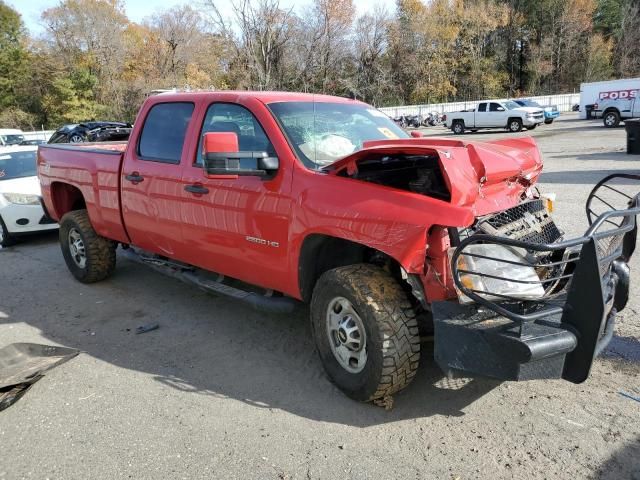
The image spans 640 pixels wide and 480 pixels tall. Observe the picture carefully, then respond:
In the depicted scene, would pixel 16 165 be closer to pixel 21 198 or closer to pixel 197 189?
pixel 21 198

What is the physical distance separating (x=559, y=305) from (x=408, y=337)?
0.83 meters

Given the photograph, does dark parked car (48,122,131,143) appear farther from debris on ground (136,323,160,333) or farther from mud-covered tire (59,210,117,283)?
debris on ground (136,323,160,333)

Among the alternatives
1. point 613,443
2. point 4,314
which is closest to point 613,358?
point 613,443

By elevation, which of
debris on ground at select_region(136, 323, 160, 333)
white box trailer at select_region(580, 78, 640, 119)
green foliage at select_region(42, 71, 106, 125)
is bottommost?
debris on ground at select_region(136, 323, 160, 333)

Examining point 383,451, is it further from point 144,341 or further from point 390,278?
point 144,341

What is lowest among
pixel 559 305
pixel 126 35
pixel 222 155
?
pixel 559 305

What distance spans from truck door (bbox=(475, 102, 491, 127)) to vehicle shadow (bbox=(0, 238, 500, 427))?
2754 cm

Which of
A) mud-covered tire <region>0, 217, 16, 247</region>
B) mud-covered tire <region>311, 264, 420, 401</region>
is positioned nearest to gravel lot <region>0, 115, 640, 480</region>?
mud-covered tire <region>311, 264, 420, 401</region>

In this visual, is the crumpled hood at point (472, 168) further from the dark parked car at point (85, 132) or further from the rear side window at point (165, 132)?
the dark parked car at point (85, 132)

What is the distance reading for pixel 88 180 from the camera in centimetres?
564

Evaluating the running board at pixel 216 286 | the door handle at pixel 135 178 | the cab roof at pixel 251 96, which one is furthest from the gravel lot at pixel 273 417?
the cab roof at pixel 251 96

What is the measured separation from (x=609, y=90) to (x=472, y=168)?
102 feet

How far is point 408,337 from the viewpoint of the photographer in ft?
10.1

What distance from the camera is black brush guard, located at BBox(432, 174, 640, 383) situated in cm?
258
